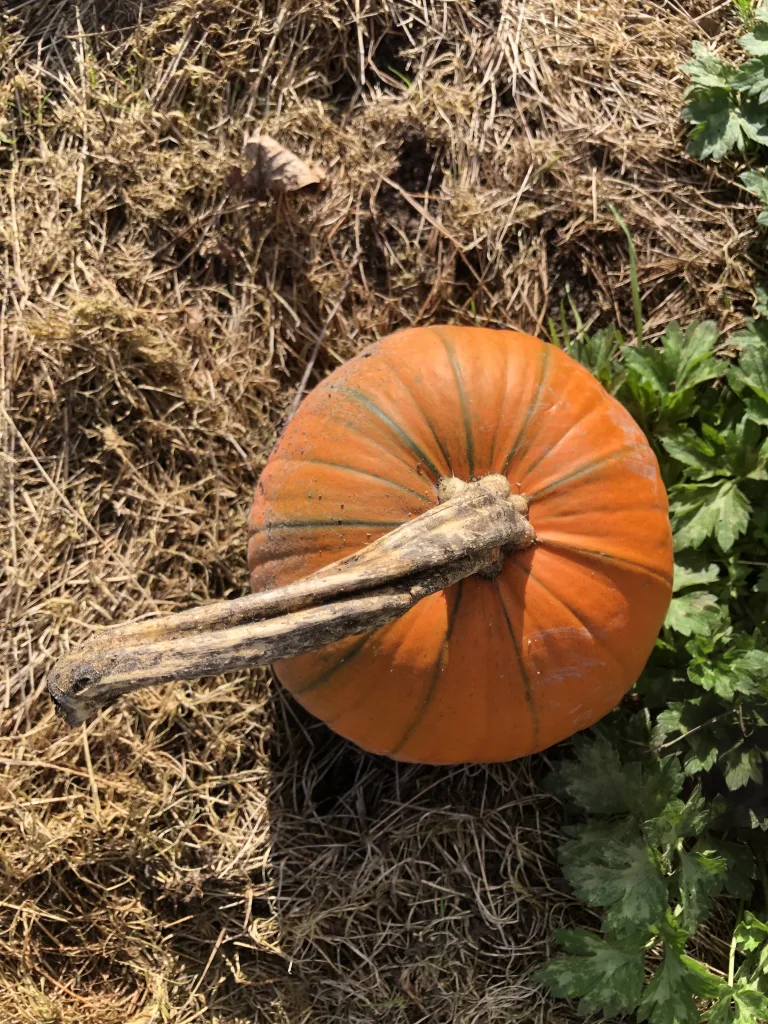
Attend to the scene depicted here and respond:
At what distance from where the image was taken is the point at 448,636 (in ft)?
7.13

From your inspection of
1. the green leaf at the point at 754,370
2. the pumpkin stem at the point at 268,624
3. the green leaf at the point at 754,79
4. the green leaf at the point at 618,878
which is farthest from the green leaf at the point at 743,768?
the green leaf at the point at 754,79

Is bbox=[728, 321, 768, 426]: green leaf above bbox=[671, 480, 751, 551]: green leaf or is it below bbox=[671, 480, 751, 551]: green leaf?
above

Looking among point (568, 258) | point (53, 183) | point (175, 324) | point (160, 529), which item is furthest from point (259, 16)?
point (160, 529)

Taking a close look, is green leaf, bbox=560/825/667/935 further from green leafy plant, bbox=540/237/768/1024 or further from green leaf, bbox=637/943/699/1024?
green leaf, bbox=637/943/699/1024

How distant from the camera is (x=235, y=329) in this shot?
310cm

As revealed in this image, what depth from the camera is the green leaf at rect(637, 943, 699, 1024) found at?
2.48m

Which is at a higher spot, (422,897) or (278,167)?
(278,167)

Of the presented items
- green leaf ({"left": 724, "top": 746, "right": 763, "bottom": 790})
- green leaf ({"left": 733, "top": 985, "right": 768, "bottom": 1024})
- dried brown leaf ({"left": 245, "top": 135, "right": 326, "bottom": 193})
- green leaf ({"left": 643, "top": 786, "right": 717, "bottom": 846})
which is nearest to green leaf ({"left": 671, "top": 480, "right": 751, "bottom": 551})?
green leaf ({"left": 724, "top": 746, "right": 763, "bottom": 790})

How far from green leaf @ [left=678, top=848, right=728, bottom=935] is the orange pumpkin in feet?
2.10

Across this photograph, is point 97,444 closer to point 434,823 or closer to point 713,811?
point 434,823

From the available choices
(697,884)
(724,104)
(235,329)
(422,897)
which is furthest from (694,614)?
(235,329)

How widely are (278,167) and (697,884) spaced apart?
8.94 ft

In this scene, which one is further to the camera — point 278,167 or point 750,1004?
point 278,167

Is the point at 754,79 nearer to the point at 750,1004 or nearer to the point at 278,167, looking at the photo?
the point at 278,167
